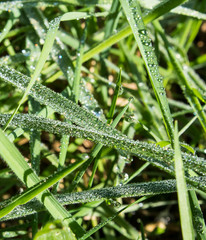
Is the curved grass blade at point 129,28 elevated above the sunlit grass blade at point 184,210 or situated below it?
above

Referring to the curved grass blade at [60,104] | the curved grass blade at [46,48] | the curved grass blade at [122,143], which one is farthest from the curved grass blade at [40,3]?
the curved grass blade at [122,143]

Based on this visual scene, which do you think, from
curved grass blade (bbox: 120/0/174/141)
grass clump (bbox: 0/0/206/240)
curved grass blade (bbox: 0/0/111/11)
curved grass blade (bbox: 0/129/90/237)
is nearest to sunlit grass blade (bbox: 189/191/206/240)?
grass clump (bbox: 0/0/206/240)

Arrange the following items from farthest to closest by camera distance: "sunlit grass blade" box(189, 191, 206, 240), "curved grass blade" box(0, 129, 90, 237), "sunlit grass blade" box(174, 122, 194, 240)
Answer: "sunlit grass blade" box(189, 191, 206, 240) → "curved grass blade" box(0, 129, 90, 237) → "sunlit grass blade" box(174, 122, 194, 240)

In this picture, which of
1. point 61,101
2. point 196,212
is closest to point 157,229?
point 196,212

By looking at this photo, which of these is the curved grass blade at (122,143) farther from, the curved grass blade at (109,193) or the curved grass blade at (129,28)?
the curved grass blade at (129,28)

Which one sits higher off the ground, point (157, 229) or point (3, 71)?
point (3, 71)

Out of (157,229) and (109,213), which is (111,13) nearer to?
(109,213)

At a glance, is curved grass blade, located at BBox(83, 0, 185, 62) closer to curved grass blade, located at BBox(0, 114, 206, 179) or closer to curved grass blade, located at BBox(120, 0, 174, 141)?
curved grass blade, located at BBox(120, 0, 174, 141)
